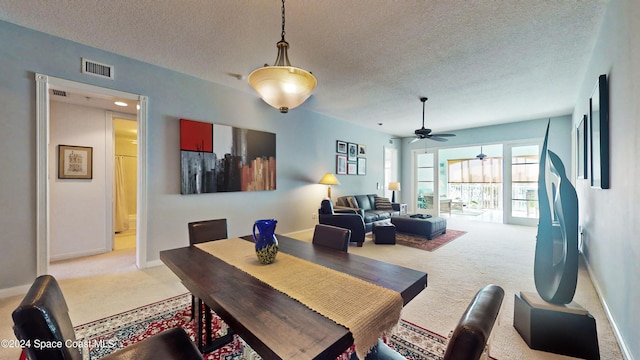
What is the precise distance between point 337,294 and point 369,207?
5.46 metres

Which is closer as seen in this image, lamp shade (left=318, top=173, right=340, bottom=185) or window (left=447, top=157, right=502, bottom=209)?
lamp shade (left=318, top=173, right=340, bottom=185)

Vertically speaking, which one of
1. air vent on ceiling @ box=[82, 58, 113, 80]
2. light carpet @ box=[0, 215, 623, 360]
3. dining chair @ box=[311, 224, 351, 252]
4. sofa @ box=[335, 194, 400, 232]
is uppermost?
air vent on ceiling @ box=[82, 58, 113, 80]

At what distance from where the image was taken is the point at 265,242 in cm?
153

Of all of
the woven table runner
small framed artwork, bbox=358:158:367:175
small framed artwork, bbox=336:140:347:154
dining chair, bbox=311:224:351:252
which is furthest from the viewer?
small framed artwork, bbox=358:158:367:175

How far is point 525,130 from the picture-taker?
638 cm

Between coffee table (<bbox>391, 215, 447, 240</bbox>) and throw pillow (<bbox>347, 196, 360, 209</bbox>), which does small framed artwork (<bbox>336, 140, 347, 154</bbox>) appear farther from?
coffee table (<bbox>391, 215, 447, 240</bbox>)

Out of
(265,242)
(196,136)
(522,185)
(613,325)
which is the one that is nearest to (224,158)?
(196,136)

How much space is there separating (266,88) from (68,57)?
9.06 feet

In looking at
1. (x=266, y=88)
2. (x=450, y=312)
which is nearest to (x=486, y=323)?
(x=266, y=88)

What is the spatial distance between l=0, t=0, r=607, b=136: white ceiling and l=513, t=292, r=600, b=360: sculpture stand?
8.16ft

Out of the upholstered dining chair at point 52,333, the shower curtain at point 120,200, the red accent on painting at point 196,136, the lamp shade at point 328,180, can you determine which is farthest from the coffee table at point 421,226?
the shower curtain at point 120,200

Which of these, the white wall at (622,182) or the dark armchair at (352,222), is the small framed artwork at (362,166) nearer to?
the dark armchair at (352,222)

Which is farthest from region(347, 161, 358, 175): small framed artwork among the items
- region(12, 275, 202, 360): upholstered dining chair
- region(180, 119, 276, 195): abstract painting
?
region(12, 275, 202, 360): upholstered dining chair

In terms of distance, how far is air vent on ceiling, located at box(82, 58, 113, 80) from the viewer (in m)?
2.89
